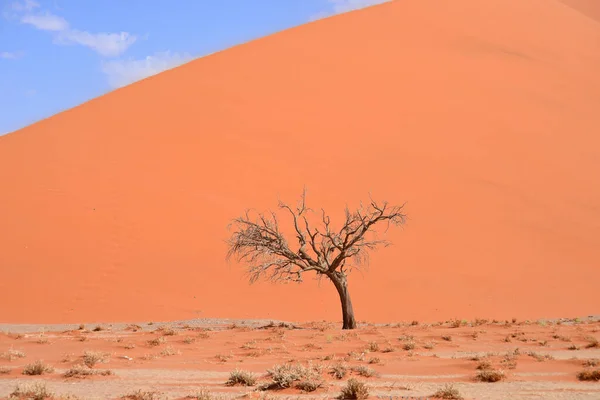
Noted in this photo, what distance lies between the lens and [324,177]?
24750 mm

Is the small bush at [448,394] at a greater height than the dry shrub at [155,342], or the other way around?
the dry shrub at [155,342]

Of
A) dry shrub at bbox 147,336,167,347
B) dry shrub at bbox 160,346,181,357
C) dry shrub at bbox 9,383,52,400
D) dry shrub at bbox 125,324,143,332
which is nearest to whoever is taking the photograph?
dry shrub at bbox 9,383,52,400

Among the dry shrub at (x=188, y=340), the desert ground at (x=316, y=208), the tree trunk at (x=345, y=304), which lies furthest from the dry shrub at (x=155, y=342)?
the tree trunk at (x=345, y=304)

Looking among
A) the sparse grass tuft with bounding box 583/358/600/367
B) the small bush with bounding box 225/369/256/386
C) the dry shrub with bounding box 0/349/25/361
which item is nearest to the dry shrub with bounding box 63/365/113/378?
the small bush with bounding box 225/369/256/386

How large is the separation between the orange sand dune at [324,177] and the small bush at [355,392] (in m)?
11.8

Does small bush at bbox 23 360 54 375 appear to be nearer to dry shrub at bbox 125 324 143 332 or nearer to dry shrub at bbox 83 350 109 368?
dry shrub at bbox 83 350 109 368

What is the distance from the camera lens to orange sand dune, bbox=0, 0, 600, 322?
62.5 ft

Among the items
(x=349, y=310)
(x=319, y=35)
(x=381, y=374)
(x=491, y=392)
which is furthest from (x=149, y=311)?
(x=319, y=35)

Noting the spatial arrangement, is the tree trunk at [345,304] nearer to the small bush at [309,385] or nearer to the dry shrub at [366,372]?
the dry shrub at [366,372]

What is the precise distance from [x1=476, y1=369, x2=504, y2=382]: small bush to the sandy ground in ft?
0.39

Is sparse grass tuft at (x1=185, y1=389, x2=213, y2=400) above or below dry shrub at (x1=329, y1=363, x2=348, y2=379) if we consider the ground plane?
below

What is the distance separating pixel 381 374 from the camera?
829 cm

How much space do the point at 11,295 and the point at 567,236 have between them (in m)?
17.9

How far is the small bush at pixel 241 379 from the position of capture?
7.50 meters
